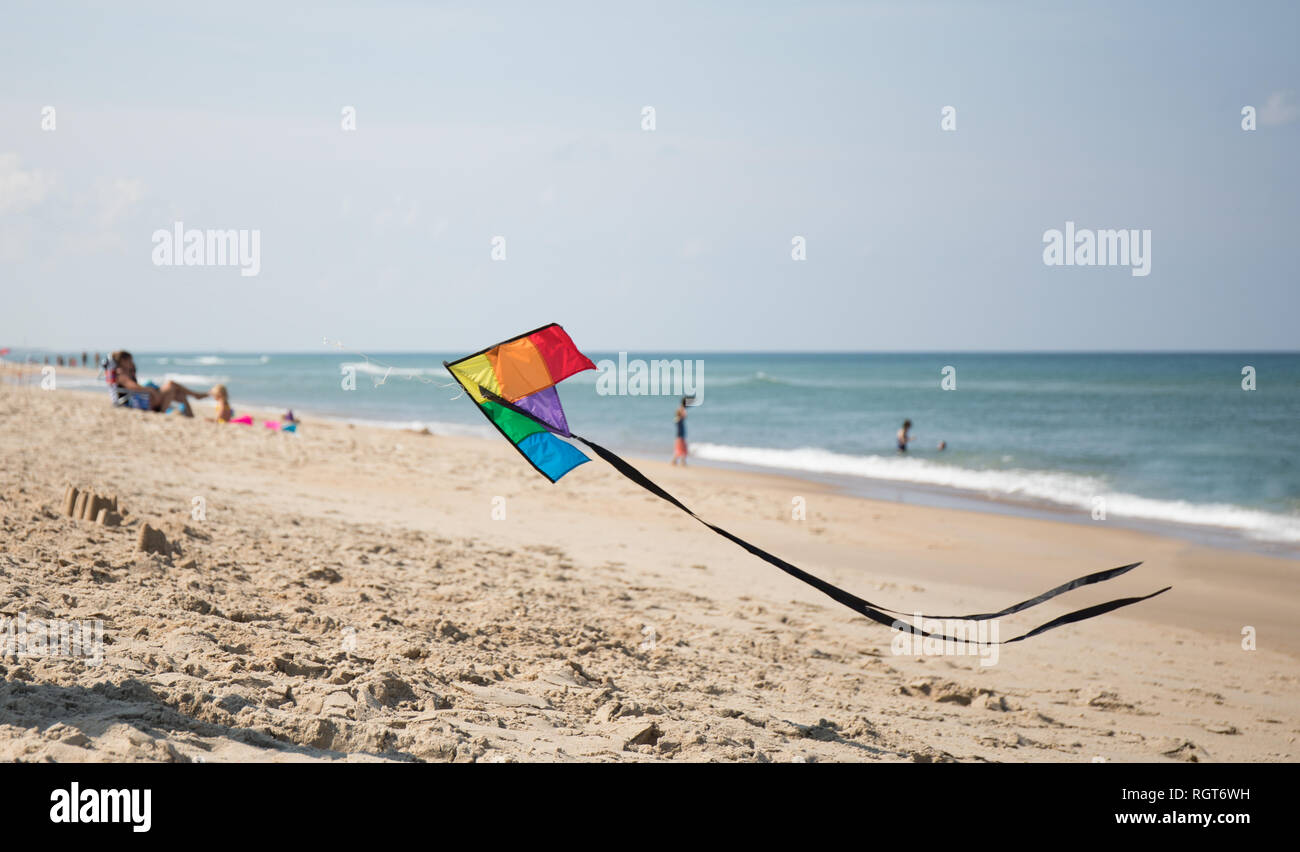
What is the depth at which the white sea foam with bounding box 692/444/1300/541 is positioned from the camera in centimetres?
1448

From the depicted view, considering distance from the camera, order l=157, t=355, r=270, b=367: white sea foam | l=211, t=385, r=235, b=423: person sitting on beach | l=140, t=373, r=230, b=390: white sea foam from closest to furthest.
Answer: l=211, t=385, r=235, b=423: person sitting on beach < l=140, t=373, r=230, b=390: white sea foam < l=157, t=355, r=270, b=367: white sea foam

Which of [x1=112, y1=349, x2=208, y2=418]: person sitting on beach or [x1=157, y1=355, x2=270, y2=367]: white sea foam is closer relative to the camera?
[x1=112, y1=349, x2=208, y2=418]: person sitting on beach

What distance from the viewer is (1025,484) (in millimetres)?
18516

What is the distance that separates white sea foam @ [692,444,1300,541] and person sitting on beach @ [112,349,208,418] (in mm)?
12762

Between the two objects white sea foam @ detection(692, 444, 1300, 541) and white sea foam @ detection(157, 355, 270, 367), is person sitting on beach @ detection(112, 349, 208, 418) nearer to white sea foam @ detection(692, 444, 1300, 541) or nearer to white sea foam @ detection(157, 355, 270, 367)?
white sea foam @ detection(692, 444, 1300, 541)
